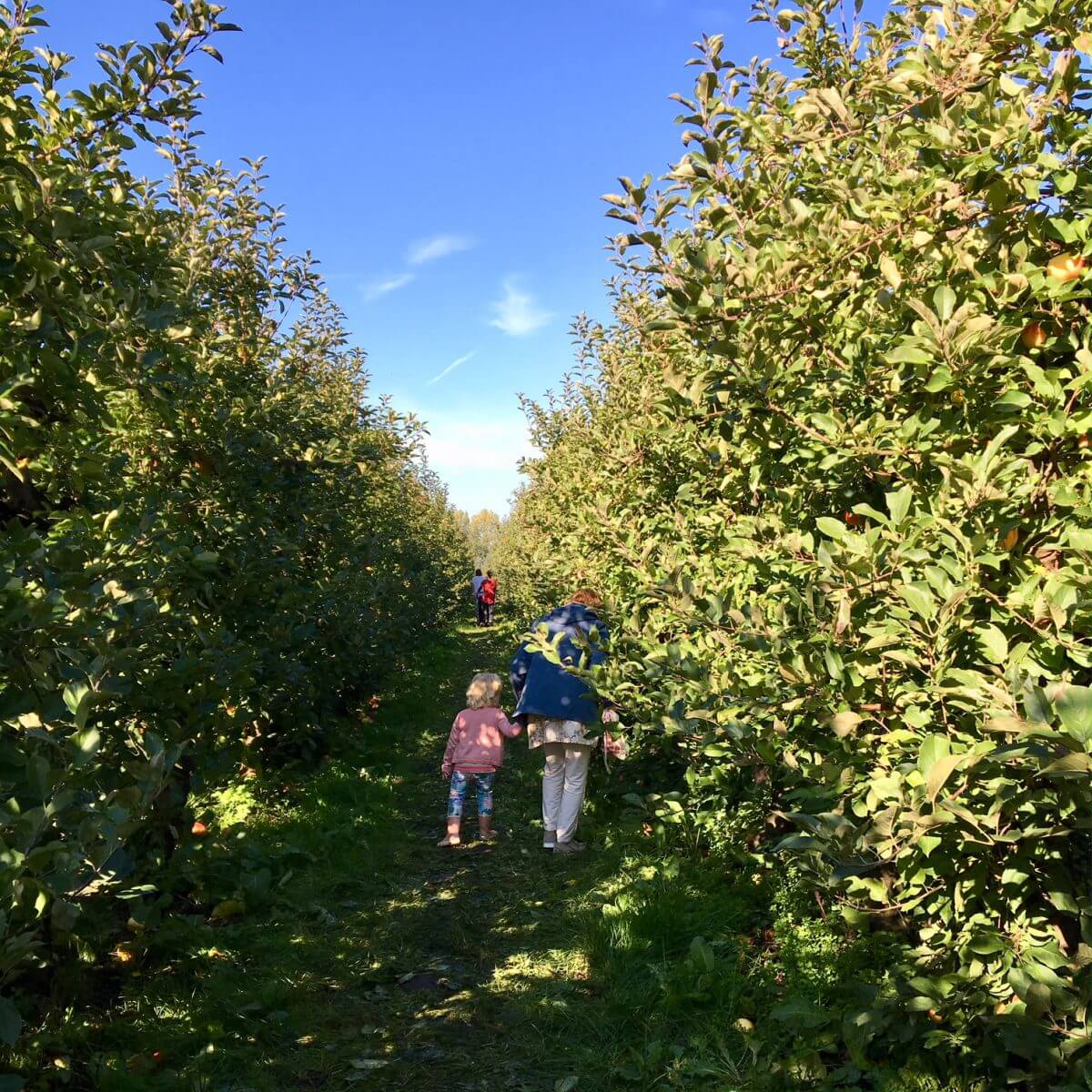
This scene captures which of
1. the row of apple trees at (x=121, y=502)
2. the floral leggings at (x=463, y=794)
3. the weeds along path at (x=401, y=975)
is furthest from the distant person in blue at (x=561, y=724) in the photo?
the row of apple trees at (x=121, y=502)

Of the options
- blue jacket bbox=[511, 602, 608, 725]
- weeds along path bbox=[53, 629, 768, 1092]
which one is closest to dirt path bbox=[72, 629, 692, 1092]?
weeds along path bbox=[53, 629, 768, 1092]

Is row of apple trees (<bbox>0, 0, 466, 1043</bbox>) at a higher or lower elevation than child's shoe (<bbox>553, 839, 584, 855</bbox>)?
higher

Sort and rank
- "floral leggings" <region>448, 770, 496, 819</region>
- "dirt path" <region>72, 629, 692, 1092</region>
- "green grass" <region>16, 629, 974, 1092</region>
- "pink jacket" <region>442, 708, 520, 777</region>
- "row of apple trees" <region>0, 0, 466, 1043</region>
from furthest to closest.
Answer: "pink jacket" <region>442, 708, 520, 777</region> < "floral leggings" <region>448, 770, 496, 819</region> < "dirt path" <region>72, 629, 692, 1092</region> < "green grass" <region>16, 629, 974, 1092</region> < "row of apple trees" <region>0, 0, 466, 1043</region>

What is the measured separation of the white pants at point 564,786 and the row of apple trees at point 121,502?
7.32ft

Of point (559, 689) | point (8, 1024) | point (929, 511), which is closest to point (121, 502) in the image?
point (8, 1024)

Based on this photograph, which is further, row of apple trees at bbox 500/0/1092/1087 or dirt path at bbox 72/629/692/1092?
dirt path at bbox 72/629/692/1092

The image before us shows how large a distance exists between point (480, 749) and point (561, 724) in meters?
0.95

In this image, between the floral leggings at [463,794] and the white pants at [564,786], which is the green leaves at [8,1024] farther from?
the floral leggings at [463,794]

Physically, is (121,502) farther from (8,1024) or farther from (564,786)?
(564,786)

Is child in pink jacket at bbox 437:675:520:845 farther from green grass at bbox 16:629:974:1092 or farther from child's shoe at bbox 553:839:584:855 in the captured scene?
child's shoe at bbox 553:839:584:855

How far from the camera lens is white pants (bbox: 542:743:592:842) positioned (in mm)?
6148

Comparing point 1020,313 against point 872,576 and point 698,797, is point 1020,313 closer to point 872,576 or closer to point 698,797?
point 872,576

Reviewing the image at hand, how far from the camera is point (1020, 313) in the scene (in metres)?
2.19

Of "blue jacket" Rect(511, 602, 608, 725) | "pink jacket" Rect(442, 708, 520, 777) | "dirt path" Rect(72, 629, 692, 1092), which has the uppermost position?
"blue jacket" Rect(511, 602, 608, 725)
